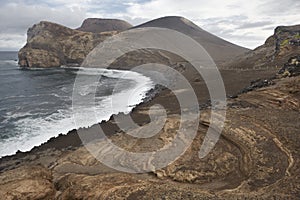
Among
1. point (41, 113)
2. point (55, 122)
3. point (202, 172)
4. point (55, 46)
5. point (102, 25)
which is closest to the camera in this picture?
point (202, 172)

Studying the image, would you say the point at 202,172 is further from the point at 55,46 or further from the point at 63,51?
the point at 63,51

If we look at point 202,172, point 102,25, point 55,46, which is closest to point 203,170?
point 202,172

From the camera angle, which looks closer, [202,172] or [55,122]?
[202,172]

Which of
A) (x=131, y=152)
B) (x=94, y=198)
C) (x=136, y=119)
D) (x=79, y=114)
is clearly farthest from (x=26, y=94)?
(x=94, y=198)

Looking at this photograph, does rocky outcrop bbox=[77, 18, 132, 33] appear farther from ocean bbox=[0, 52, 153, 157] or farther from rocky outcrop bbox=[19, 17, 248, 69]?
ocean bbox=[0, 52, 153, 157]

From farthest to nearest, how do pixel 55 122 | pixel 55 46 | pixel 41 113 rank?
1. pixel 55 46
2. pixel 41 113
3. pixel 55 122

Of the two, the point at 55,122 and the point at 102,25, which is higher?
the point at 102,25

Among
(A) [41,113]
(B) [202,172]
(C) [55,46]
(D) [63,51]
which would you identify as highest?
(C) [55,46]
